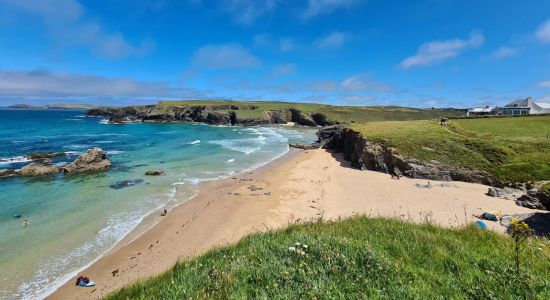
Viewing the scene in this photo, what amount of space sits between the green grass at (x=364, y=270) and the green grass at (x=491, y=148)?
2532 cm

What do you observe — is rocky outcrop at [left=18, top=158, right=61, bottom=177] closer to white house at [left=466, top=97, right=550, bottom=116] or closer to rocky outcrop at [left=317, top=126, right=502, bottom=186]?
rocky outcrop at [left=317, top=126, right=502, bottom=186]

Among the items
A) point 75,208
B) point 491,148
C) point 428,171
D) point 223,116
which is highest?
point 223,116

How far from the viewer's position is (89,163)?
120 feet

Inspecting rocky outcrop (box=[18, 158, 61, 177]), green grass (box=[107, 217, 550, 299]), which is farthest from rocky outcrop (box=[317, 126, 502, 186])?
rocky outcrop (box=[18, 158, 61, 177])

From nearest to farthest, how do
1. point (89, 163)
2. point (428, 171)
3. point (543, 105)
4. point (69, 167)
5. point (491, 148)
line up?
point (491, 148) → point (428, 171) → point (69, 167) → point (89, 163) → point (543, 105)

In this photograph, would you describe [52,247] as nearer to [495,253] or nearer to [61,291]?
[61,291]

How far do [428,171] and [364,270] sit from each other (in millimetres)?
28876

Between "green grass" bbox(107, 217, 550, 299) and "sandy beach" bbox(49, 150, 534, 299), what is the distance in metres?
4.29

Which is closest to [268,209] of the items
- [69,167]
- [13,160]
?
[69,167]

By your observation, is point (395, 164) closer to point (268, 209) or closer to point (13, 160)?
point (268, 209)

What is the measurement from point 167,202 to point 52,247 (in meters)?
9.19

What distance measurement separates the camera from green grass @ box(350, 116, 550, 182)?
26.9 metres

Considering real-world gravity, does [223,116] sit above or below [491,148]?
above

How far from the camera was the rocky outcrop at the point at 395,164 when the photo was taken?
28.8 meters
